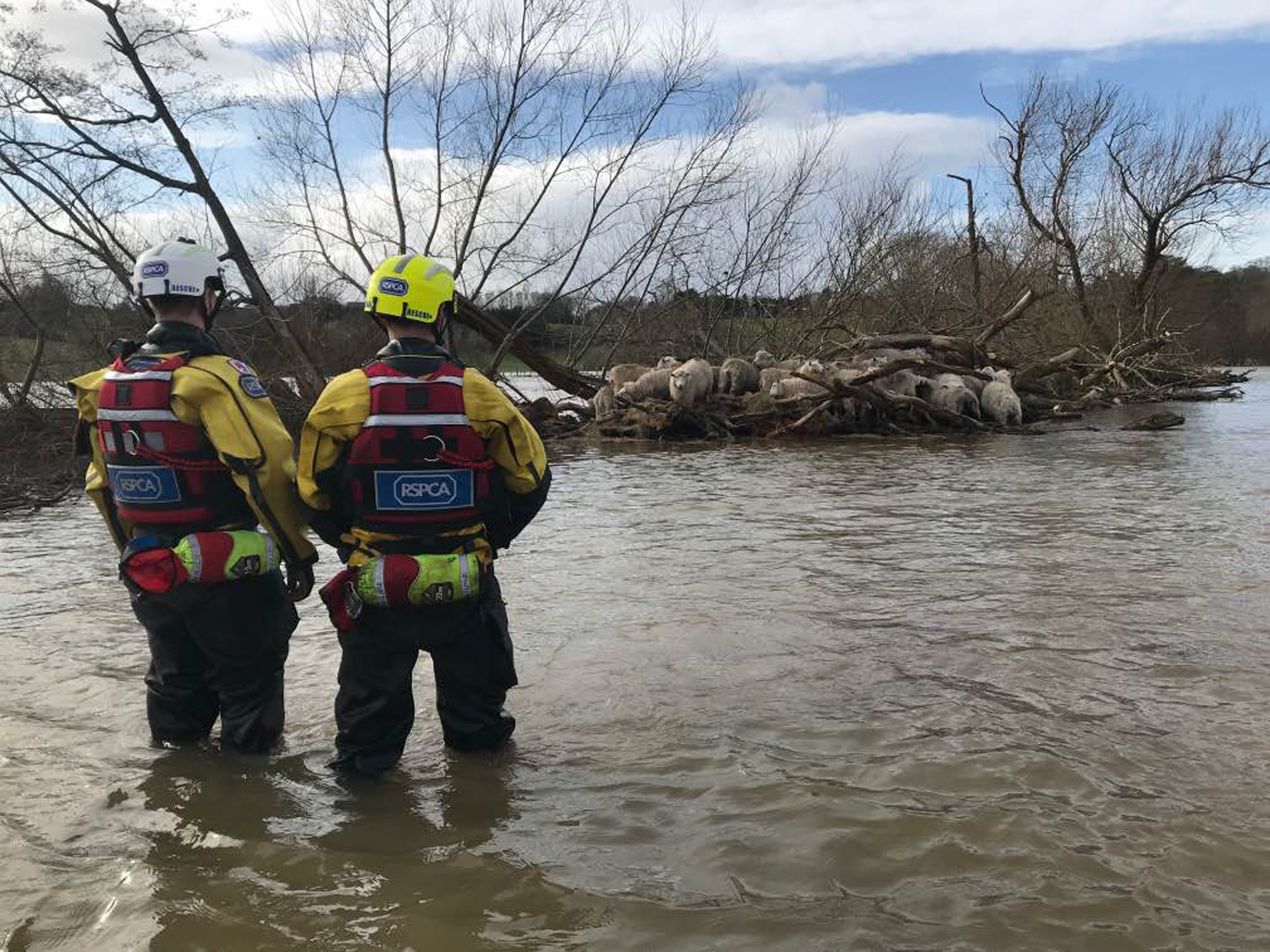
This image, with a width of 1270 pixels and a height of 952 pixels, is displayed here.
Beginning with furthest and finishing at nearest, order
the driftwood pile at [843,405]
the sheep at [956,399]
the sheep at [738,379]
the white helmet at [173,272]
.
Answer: the sheep at [738,379] → the sheep at [956,399] → the driftwood pile at [843,405] → the white helmet at [173,272]

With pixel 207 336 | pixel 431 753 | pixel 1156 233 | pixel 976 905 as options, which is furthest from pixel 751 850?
pixel 1156 233

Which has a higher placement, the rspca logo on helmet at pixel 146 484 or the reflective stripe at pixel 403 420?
the reflective stripe at pixel 403 420

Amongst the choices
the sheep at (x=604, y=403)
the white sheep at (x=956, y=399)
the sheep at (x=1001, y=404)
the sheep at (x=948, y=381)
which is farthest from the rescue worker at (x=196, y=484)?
the sheep at (x=1001, y=404)

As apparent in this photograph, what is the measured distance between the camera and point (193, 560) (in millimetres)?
3393

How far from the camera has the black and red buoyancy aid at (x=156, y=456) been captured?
11.2 feet

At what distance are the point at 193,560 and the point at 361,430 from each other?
2.60 ft

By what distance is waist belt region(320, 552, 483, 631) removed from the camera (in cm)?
325

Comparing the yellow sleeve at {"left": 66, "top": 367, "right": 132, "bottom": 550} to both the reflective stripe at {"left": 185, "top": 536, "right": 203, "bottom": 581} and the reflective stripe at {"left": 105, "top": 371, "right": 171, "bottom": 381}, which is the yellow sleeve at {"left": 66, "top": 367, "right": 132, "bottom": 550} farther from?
the reflective stripe at {"left": 185, "top": 536, "right": 203, "bottom": 581}

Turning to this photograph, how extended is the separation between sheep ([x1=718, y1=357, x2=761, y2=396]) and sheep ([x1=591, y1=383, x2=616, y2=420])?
216cm

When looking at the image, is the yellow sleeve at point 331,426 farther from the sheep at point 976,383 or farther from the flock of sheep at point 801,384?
the sheep at point 976,383

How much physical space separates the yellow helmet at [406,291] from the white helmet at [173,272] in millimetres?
690

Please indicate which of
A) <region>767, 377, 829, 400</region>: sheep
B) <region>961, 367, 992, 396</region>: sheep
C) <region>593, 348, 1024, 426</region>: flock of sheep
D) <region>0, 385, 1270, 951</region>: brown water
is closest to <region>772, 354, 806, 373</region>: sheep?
<region>593, 348, 1024, 426</region>: flock of sheep

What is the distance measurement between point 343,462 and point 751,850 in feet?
6.20

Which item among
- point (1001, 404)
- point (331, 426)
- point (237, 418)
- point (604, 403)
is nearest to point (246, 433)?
point (237, 418)
